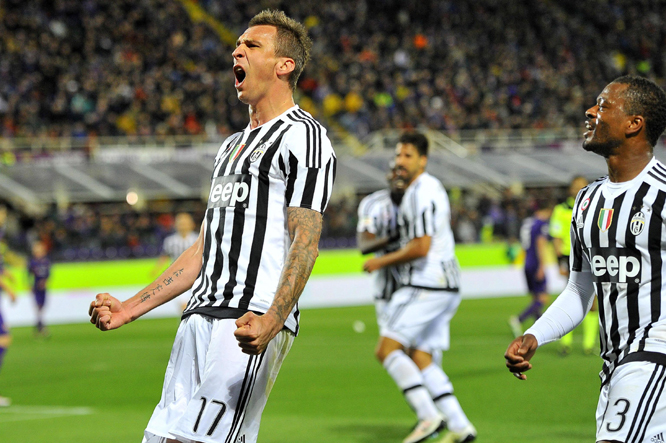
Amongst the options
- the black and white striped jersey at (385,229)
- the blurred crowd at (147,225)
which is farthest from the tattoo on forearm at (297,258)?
the blurred crowd at (147,225)

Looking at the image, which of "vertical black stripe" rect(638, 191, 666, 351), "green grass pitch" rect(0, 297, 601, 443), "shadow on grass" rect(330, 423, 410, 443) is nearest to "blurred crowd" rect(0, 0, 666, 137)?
"green grass pitch" rect(0, 297, 601, 443)

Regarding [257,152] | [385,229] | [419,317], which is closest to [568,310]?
[257,152]

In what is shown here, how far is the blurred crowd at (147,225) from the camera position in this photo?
74.6 feet

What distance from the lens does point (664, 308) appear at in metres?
3.79

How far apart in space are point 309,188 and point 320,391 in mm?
7070

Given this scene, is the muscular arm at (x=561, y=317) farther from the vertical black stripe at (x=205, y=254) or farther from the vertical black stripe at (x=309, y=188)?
the vertical black stripe at (x=205, y=254)

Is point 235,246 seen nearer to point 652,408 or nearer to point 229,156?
point 229,156

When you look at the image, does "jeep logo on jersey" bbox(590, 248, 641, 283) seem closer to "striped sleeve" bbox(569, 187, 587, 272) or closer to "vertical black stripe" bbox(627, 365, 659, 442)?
"striped sleeve" bbox(569, 187, 587, 272)

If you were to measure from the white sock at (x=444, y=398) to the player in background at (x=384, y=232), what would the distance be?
75 cm

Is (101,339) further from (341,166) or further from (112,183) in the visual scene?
(341,166)

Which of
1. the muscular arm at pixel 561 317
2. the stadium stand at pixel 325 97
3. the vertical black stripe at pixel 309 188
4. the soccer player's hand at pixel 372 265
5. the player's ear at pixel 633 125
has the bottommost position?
the muscular arm at pixel 561 317

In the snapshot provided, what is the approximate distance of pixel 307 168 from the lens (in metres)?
3.71

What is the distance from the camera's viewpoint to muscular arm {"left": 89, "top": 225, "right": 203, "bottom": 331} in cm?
389

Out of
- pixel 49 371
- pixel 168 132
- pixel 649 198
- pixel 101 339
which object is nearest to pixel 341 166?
pixel 168 132
